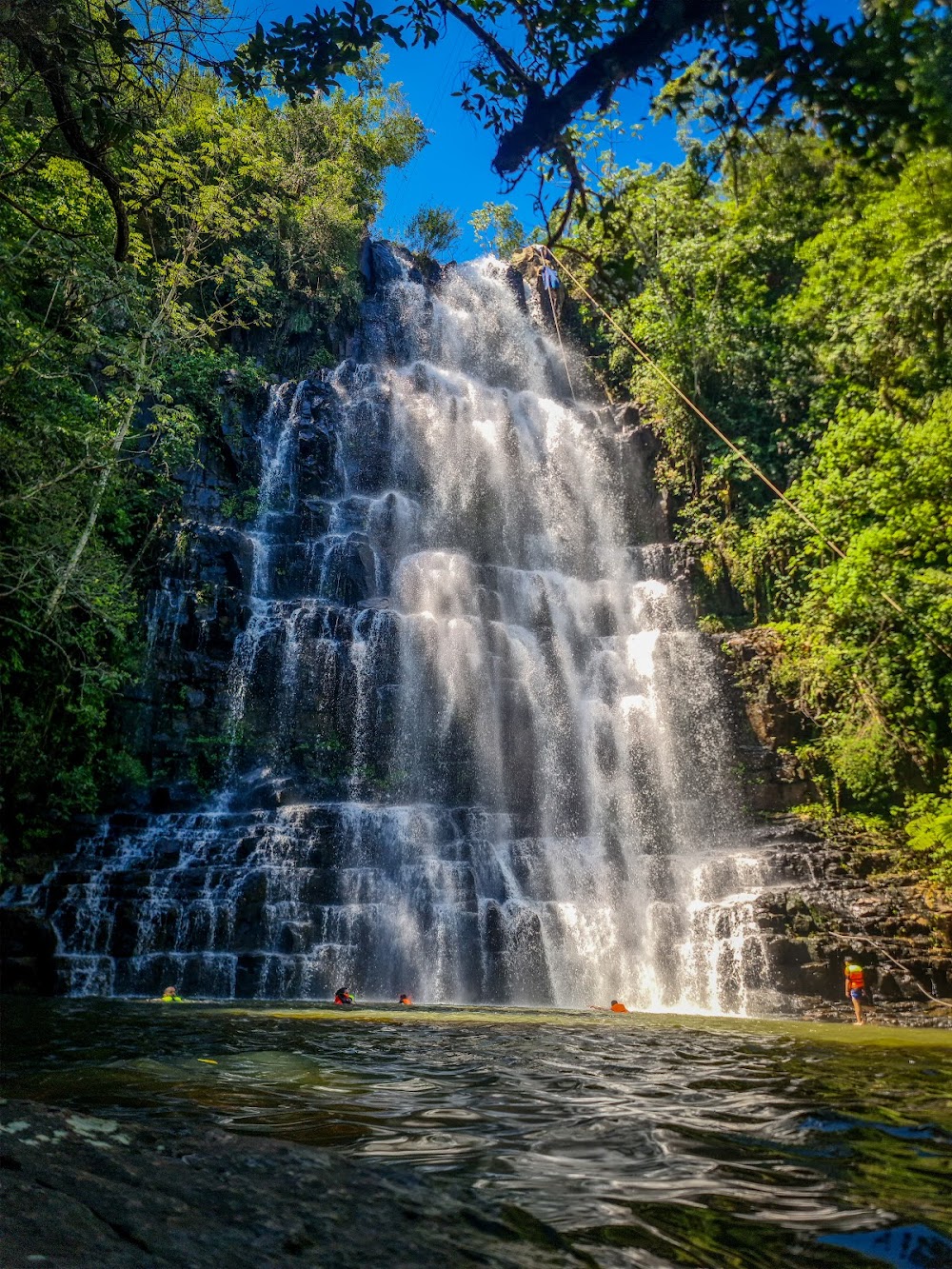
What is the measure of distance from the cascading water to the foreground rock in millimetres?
12362

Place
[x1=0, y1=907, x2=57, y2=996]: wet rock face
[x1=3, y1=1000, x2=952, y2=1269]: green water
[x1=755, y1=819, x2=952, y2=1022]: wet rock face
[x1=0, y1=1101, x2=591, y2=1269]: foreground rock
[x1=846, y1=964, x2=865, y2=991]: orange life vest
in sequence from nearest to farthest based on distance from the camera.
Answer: [x1=0, y1=1101, x2=591, y2=1269]: foreground rock < [x1=3, y1=1000, x2=952, y2=1269]: green water < [x1=0, y1=907, x2=57, y2=996]: wet rock face < [x1=846, y1=964, x2=865, y2=991]: orange life vest < [x1=755, y1=819, x2=952, y2=1022]: wet rock face

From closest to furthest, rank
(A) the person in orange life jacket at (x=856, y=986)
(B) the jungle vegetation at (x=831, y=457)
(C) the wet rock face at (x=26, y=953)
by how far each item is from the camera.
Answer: (C) the wet rock face at (x=26, y=953), (A) the person in orange life jacket at (x=856, y=986), (B) the jungle vegetation at (x=831, y=457)

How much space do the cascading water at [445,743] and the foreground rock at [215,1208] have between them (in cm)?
1236

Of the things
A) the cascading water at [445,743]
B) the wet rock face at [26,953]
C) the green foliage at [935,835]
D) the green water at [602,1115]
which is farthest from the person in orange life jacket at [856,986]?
the wet rock face at [26,953]

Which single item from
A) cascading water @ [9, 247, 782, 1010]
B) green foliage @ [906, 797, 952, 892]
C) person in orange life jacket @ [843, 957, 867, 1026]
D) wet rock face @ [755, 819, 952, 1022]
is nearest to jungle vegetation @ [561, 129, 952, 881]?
green foliage @ [906, 797, 952, 892]

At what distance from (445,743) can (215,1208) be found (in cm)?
1836

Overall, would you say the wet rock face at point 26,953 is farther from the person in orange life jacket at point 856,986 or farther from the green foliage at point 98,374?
the person in orange life jacket at point 856,986

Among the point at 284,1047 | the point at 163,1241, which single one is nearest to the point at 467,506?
the point at 284,1047

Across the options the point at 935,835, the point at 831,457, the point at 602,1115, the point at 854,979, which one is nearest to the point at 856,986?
the point at 854,979

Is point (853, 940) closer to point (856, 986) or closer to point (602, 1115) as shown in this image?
point (856, 986)

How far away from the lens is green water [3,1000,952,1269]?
2355 millimetres

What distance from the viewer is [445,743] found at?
65.5 feet

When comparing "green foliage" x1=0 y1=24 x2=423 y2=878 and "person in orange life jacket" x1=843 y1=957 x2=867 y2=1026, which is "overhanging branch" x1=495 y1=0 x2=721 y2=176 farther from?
"person in orange life jacket" x1=843 y1=957 x2=867 y2=1026

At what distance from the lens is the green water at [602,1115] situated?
2.36 m
